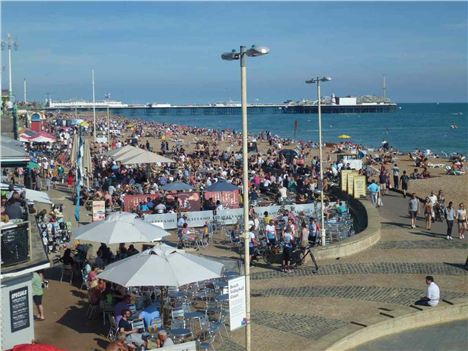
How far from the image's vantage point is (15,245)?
9680mm

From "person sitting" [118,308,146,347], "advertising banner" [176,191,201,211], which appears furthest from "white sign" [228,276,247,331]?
"advertising banner" [176,191,201,211]

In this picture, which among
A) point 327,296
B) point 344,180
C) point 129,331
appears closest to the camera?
point 129,331

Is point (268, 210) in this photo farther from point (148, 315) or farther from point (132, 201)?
point (148, 315)

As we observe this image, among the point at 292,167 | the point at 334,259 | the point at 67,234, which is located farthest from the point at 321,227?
the point at 292,167

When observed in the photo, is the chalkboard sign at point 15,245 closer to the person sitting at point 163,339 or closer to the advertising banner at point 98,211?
the person sitting at point 163,339

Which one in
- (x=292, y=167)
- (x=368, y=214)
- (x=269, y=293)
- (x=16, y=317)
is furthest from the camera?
(x=292, y=167)

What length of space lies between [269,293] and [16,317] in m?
5.85

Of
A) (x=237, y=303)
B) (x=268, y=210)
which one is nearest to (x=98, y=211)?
(x=268, y=210)

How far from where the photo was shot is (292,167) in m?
33.6

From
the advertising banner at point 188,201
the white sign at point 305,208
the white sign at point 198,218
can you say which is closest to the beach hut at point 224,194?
the advertising banner at point 188,201

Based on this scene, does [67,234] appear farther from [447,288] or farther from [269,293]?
[447,288]

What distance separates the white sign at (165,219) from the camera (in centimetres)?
2073

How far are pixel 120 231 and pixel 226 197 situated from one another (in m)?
9.42

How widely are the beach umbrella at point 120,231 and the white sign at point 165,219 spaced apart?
560cm
